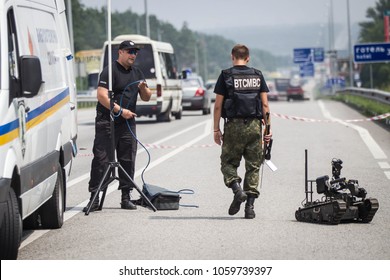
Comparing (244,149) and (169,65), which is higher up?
(244,149)

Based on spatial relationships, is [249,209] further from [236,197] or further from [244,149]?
[244,149]

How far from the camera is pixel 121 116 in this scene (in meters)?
12.3

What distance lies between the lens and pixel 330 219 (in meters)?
10.7

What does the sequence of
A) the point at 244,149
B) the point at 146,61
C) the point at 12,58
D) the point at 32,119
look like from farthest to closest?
the point at 146,61 < the point at 244,149 < the point at 32,119 < the point at 12,58

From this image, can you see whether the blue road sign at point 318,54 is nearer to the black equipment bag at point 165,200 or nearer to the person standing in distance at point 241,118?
the black equipment bag at point 165,200

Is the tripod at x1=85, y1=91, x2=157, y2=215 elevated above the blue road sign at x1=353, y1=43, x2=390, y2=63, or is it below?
above

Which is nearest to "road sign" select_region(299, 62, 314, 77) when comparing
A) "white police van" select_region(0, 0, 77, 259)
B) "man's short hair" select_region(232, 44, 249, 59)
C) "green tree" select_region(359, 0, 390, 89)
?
"green tree" select_region(359, 0, 390, 89)

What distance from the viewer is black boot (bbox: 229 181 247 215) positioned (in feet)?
36.3

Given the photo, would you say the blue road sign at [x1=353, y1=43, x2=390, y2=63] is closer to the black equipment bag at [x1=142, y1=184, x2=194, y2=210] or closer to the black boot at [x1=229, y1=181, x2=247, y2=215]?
the black equipment bag at [x1=142, y1=184, x2=194, y2=210]

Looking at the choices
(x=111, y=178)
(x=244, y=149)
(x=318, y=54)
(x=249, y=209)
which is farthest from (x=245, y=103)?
(x=318, y=54)

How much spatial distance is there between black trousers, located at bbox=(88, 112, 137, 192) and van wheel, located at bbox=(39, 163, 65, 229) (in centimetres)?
148

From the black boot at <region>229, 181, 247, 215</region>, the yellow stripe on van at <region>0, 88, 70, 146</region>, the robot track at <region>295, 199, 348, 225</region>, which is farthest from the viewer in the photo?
the black boot at <region>229, 181, 247, 215</region>

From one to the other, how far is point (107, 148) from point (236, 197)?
1.91m

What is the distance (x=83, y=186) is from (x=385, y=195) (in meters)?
4.19
